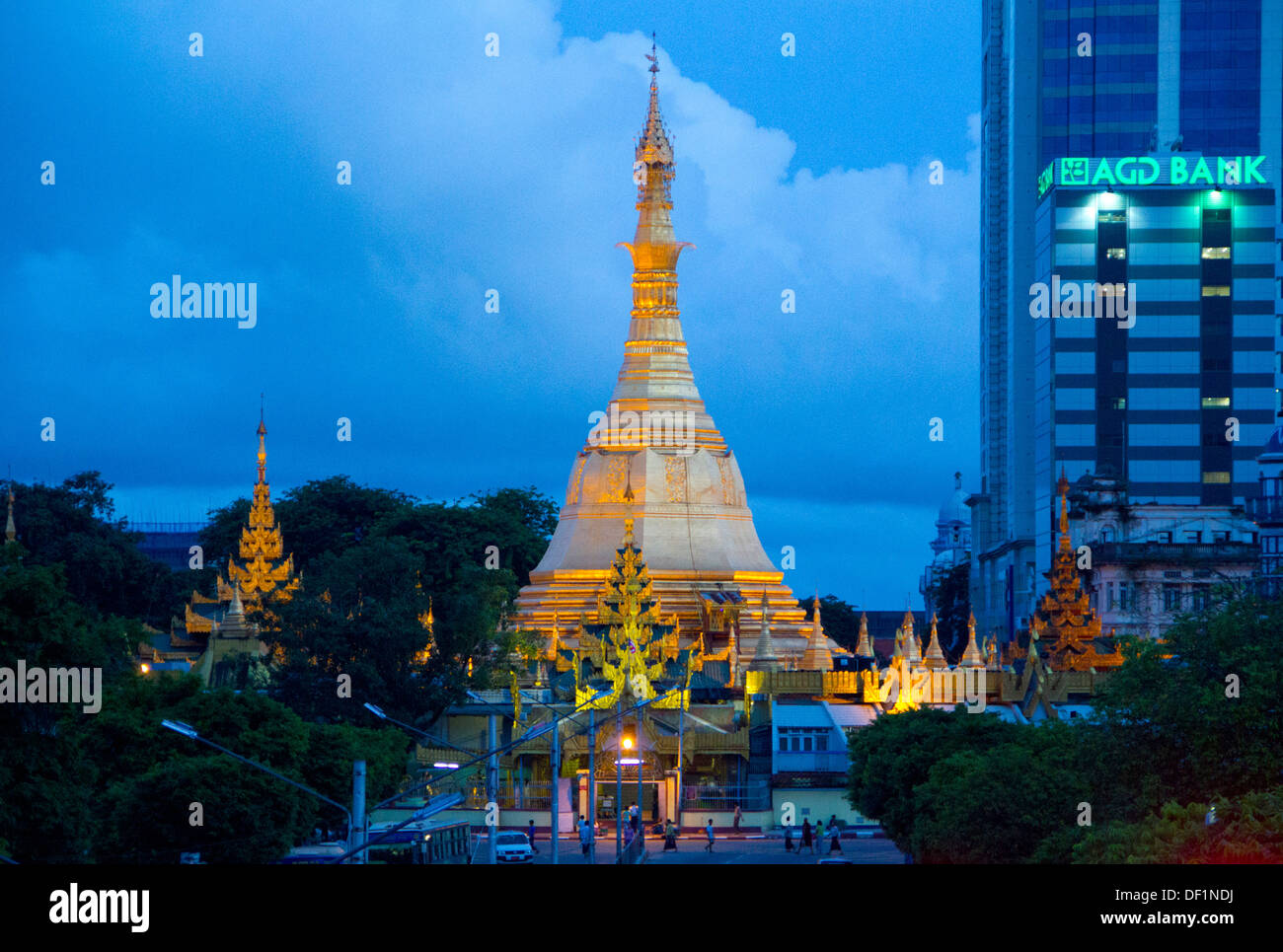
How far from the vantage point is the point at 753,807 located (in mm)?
74375

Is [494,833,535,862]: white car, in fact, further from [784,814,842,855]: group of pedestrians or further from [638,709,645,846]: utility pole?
[638,709,645,846]: utility pole

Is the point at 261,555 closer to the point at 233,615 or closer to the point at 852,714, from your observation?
the point at 233,615

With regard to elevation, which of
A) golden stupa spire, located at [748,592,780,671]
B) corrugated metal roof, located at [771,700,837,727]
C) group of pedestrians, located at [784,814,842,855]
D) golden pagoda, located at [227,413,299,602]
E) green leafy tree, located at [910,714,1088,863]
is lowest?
group of pedestrians, located at [784,814,842,855]

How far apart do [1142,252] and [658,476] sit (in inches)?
1732

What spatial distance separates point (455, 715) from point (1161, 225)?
243ft

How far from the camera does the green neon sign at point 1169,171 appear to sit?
138 metres

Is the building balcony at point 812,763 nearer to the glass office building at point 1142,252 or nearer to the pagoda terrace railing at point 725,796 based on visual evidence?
the pagoda terrace railing at point 725,796

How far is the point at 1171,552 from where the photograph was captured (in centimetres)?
12162

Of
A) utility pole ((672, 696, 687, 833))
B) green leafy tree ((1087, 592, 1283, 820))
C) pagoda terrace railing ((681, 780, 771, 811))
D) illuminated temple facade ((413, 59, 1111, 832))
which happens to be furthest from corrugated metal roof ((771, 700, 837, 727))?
green leafy tree ((1087, 592, 1283, 820))

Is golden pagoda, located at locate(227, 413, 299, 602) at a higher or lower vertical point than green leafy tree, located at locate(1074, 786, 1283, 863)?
higher

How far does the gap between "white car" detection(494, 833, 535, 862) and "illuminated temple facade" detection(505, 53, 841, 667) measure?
41.4 meters

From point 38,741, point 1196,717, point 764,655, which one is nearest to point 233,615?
point 764,655

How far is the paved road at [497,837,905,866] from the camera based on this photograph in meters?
59.2

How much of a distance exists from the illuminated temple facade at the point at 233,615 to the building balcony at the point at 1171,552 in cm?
4178
